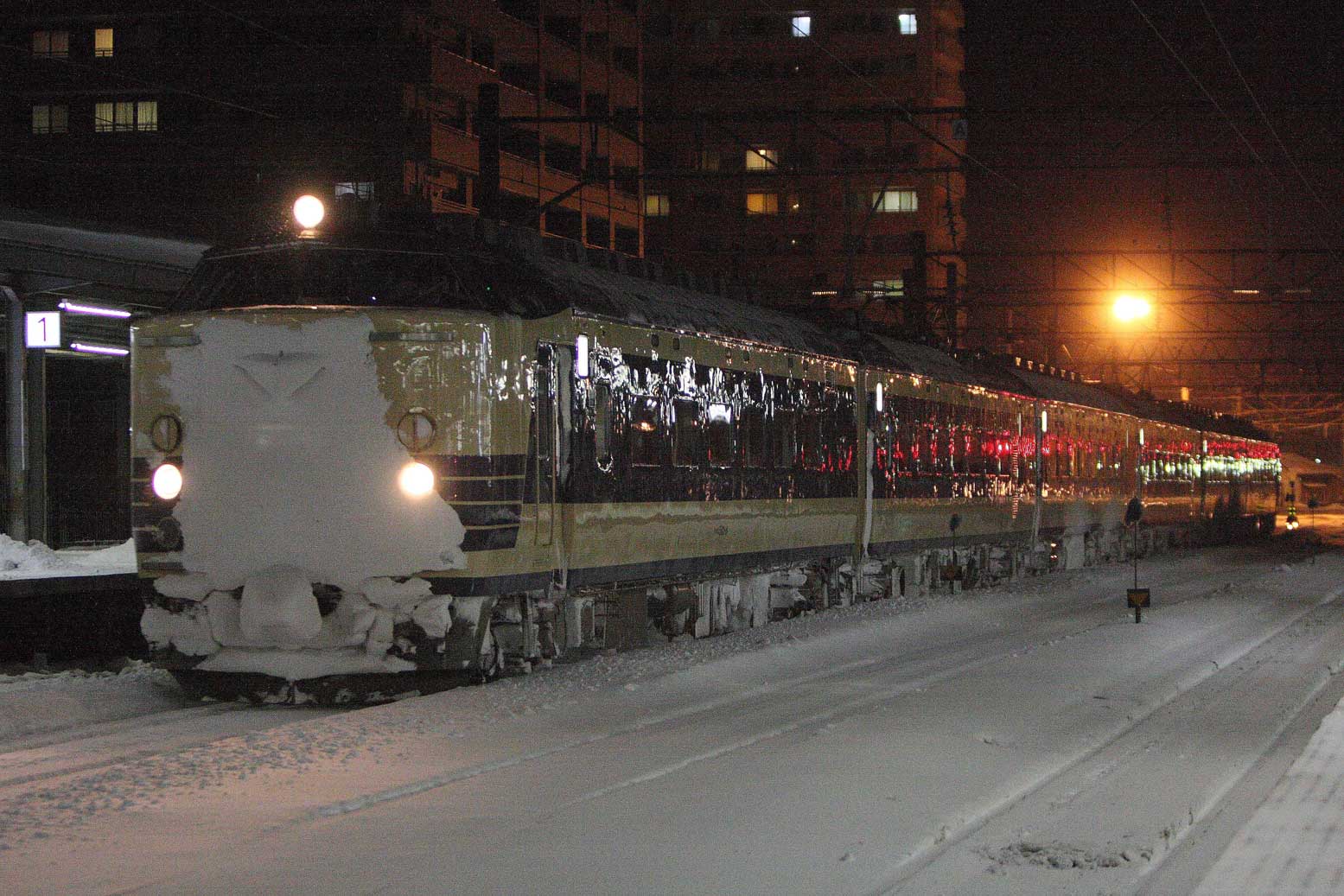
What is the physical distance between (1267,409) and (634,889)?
3655 inches

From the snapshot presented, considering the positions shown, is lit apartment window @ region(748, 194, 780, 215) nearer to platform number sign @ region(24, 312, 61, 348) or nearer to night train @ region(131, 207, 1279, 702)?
platform number sign @ region(24, 312, 61, 348)

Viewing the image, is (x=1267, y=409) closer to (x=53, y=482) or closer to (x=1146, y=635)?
(x=53, y=482)

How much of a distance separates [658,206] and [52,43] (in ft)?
112

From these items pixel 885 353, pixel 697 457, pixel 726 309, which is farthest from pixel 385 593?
pixel 885 353

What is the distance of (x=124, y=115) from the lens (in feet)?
195

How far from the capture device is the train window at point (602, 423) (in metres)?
13.4

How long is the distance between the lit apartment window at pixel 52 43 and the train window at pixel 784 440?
50042mm

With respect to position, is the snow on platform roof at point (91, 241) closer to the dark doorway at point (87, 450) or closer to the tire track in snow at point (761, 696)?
the dark doorway at point (87, 450)

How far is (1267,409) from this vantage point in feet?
306

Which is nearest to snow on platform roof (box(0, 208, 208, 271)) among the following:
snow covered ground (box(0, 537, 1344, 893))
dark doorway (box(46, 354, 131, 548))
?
dark doorway (box(46, 354, 131, 548))

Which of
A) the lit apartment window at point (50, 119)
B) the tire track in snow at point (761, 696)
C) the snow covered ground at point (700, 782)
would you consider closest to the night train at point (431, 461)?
the snow covered ground at point (700, 782)

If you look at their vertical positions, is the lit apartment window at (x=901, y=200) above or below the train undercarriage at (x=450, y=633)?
above

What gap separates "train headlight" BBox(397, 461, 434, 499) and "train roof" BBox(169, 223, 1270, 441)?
1153 millimetres

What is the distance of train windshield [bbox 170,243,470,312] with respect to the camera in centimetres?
1171
